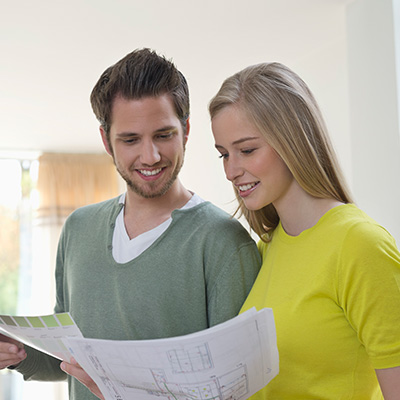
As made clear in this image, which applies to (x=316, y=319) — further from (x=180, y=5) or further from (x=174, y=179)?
(x=180, y=5)

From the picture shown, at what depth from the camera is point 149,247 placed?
1.36m

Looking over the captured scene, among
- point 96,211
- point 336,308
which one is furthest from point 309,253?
point 96,211

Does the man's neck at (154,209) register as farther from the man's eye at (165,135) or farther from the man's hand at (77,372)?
the man's hand at (77,372)

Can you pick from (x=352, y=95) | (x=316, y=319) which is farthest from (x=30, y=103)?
(x=316, y=319)

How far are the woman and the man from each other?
109mm

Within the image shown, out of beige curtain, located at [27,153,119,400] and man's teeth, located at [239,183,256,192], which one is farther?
beige curtain, located at [27,153,119,400]

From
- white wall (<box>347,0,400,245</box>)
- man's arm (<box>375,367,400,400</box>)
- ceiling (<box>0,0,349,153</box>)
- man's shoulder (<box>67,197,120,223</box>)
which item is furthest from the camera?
ceiling (<box>0,0,349,153</box>)

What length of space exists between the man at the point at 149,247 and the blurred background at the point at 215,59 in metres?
1.30

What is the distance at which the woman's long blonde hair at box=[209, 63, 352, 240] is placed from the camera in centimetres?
117

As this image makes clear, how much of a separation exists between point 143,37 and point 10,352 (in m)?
2.20

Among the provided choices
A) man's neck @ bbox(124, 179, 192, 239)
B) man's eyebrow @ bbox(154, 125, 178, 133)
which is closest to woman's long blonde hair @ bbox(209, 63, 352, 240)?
man's eyebrow @ bbox(154, 125, 178, 133)

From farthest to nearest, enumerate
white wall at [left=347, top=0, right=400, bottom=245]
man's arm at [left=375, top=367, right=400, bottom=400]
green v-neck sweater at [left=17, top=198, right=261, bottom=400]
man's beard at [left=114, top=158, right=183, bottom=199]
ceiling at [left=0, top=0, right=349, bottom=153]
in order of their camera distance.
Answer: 1. ceiling at [left=0, top=0, right=349, bottom=153]
2. white wall at [left=347, top=0, right=400, bottom=245]
3. man's beard at [left=114, top=158, right=183, bottom=199]
4. green v-neck sweater at [left=17, top=198, right=261, bottom=400]
5. man's arm at [left=375, top=367, right=400, bottom=400]

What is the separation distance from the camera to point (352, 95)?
8.64 ft

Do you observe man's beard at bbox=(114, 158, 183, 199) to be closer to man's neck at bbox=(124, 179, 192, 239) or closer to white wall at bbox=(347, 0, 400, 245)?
man's neck at bbox=(124, 179, 192, 239)
